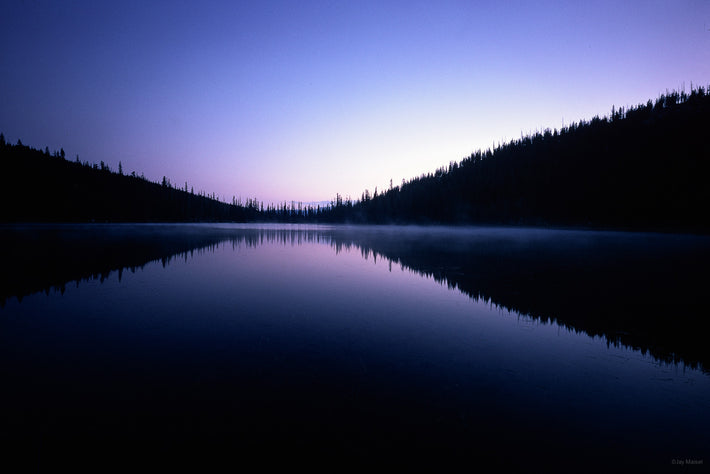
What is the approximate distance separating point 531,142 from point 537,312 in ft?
592

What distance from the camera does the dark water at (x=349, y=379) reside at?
5.14m

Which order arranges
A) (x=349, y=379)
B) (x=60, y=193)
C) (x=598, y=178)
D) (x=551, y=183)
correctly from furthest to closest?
1. (x=60, y=193)
2. (x=551, y=183)
3. (x=598, y=178)
4. (x=349, y=379)

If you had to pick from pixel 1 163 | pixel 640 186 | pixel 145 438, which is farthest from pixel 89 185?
pixel 640 186

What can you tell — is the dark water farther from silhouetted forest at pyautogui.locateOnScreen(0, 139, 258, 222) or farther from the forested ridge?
silhouetted forest at pyautogui.locateOnScreen(0, 139, 258, 222)

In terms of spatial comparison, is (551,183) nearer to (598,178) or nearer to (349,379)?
(598,178)

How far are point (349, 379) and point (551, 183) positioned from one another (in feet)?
509

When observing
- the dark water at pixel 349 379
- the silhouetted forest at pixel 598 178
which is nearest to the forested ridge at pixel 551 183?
the silhouetted forest at pixel 598 178

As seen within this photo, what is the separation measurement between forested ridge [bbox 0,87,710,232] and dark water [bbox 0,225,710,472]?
11798 cm

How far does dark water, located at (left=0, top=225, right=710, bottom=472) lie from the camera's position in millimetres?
5141

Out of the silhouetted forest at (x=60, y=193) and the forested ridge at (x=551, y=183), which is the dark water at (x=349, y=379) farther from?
the silhouetted forest at (x=60, y=193)

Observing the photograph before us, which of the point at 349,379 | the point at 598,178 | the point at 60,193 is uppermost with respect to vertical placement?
the point at 598,178

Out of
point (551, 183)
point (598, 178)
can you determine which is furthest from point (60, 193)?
point (598, 178)

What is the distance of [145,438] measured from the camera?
526 cm

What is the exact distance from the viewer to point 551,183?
5315 inches
